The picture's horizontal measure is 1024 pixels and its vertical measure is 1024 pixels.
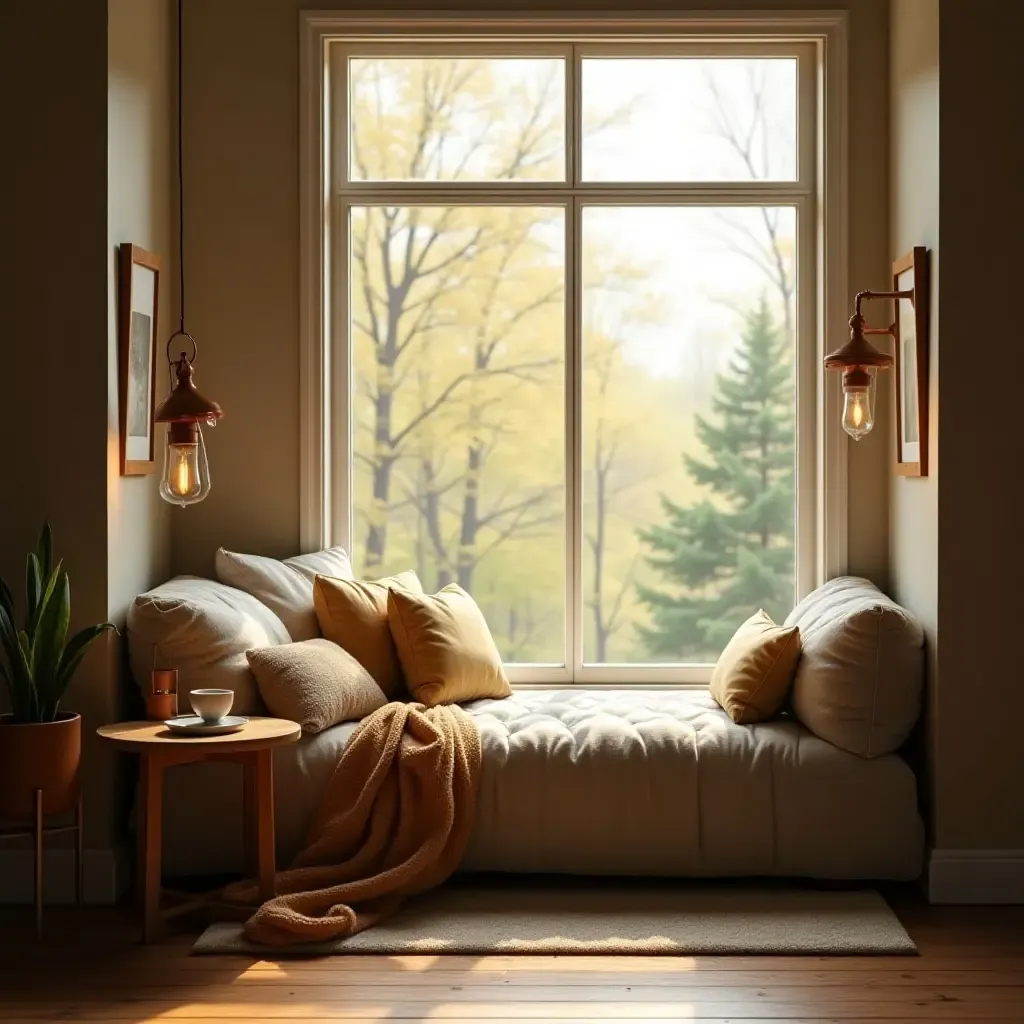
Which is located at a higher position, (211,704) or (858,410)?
(858,410)

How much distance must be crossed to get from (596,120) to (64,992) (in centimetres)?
328

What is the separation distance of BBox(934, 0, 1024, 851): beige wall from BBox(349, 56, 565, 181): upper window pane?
1.42m

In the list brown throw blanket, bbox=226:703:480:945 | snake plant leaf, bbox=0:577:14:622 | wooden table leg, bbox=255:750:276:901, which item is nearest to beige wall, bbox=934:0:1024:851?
brown throw blanket, bbox=226:703:480:945

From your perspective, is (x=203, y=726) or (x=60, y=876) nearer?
(x=203, y=726)

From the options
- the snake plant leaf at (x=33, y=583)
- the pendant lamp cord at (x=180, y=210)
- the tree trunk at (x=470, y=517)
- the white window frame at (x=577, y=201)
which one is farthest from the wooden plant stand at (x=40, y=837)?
the pendant lamp cord at (x=180, y=210)

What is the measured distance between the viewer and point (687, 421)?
189 inches

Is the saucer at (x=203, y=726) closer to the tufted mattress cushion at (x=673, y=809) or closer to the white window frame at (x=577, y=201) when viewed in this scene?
the tufted mattress cushion at (x=673, y=809)

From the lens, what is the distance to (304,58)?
4.66 m

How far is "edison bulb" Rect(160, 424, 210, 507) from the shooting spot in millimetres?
3773

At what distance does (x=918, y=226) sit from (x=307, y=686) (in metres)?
2.35

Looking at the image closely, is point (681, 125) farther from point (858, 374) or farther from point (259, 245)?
point (259, 245)

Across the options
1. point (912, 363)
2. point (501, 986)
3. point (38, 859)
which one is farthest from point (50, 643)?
point (912, 363)

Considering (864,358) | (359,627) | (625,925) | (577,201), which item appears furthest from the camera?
(577,201)

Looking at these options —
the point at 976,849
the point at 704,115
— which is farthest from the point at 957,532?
the point at 704,115
